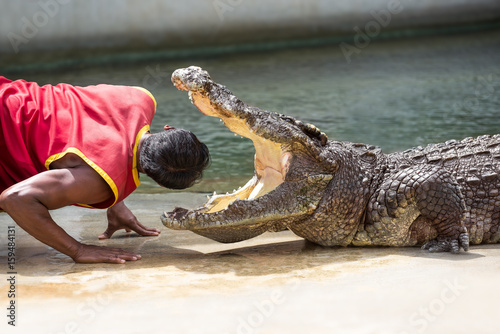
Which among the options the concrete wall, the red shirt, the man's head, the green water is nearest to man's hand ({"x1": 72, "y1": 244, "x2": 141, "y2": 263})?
the red shirt

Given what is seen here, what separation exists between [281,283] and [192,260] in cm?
70

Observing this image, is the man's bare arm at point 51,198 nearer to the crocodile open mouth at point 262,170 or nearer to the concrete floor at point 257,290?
the concrete floor at point 257,290

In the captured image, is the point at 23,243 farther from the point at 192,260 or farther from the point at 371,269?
the point at 371,269

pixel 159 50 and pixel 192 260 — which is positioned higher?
pixel 159 50

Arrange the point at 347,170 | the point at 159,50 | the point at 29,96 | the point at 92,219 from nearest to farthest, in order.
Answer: the point at 29,96 → the point at 347,170 → the point at 92,219 → the point at 159,50

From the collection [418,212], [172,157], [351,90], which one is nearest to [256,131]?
[172,157]

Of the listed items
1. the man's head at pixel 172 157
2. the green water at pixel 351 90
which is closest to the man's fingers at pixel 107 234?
the man's head at pixel 172 157

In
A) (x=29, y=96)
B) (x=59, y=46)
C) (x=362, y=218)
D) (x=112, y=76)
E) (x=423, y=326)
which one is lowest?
(x=423, y=326)

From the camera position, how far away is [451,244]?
11.4ft

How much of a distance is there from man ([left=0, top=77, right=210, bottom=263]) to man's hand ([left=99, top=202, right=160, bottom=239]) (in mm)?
583

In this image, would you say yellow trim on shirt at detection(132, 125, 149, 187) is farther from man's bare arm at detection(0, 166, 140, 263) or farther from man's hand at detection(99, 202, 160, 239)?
man's hand at detection(99, 202, 160, 239)

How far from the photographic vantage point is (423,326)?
7.49 ft

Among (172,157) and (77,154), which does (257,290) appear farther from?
(77,154)

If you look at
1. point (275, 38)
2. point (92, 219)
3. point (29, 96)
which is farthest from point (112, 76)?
point (29, 96)
